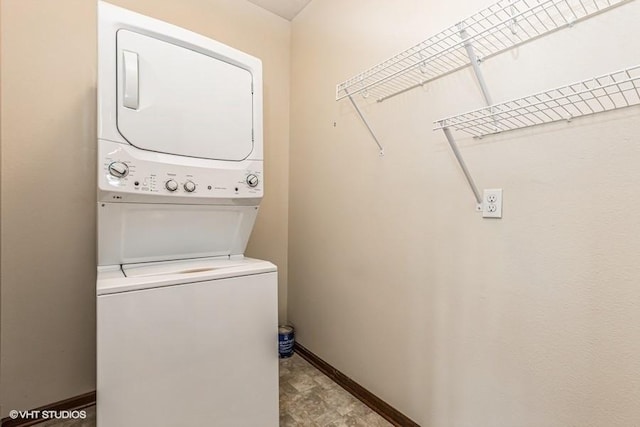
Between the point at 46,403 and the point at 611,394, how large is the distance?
99.1 inches

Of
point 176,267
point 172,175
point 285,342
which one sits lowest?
point 285,342

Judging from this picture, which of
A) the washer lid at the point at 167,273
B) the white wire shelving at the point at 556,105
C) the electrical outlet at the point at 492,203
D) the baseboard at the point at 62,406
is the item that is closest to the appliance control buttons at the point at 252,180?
the washer lid at the point at 167,273

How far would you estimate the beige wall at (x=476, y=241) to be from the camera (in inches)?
37.2

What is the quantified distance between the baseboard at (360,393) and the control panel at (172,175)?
1291mm

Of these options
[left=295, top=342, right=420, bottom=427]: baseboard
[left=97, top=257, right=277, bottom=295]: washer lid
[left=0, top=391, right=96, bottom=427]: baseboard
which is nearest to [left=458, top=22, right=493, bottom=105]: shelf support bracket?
[left=97, top=257, right=277, bottom=295]: washer lid

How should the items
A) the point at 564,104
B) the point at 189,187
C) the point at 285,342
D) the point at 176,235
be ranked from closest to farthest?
the point at 564,104, the point at 189,187, the point at 176,235, the point at 285,342

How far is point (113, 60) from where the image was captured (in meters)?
1.21

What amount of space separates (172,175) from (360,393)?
5.23 feet

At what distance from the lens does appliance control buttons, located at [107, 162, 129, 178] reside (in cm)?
120

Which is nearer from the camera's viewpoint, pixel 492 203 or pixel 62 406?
pixel 492 203

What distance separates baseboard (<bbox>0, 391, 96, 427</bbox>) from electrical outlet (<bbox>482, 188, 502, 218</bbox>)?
2.30m

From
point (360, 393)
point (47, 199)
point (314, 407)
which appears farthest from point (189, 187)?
point (360, 393)

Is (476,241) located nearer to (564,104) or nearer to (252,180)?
(564,104)

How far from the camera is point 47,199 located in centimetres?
162
